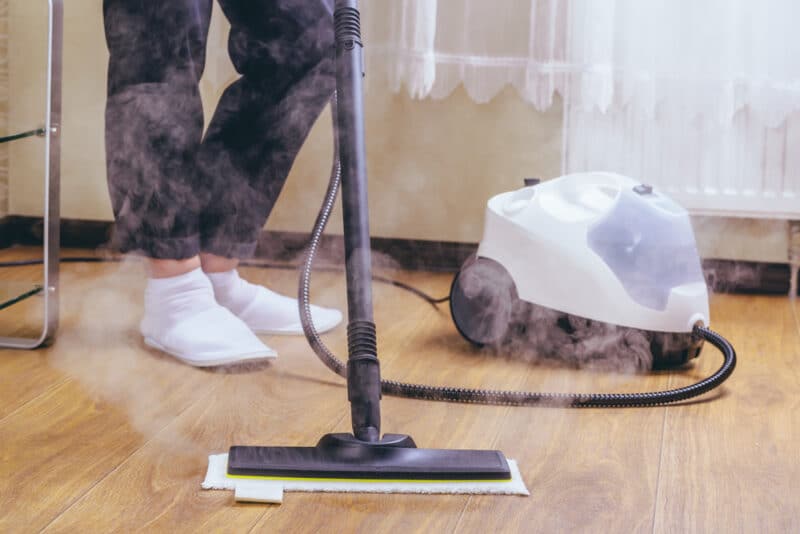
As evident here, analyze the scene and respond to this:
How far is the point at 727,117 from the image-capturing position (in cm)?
169

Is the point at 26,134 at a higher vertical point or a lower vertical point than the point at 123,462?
higher

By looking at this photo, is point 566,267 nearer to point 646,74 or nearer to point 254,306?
point 254,306

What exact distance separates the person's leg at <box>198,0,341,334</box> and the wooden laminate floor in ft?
0.36

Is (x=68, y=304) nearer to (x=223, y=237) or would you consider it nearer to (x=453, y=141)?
(x=223, y=237)

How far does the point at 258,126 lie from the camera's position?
138 centimetres

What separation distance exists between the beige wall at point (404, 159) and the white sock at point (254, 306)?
22.4 inches

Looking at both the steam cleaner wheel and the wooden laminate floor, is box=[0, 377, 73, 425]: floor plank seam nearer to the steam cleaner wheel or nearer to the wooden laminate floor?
the wooden laminate floor

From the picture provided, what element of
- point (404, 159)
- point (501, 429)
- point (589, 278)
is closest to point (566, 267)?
point (589, 278)

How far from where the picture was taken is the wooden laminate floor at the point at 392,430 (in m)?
0.79

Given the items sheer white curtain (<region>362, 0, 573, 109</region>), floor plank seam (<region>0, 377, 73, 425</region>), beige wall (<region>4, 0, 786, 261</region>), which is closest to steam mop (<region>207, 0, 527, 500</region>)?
floor plank seam (<region>0, 377, 73, 425</region>)

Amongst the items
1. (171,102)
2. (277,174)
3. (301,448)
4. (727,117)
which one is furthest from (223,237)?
(727,117)

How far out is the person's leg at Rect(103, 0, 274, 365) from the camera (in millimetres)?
1216

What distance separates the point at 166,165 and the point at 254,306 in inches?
10.2

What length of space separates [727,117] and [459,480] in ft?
3.63
